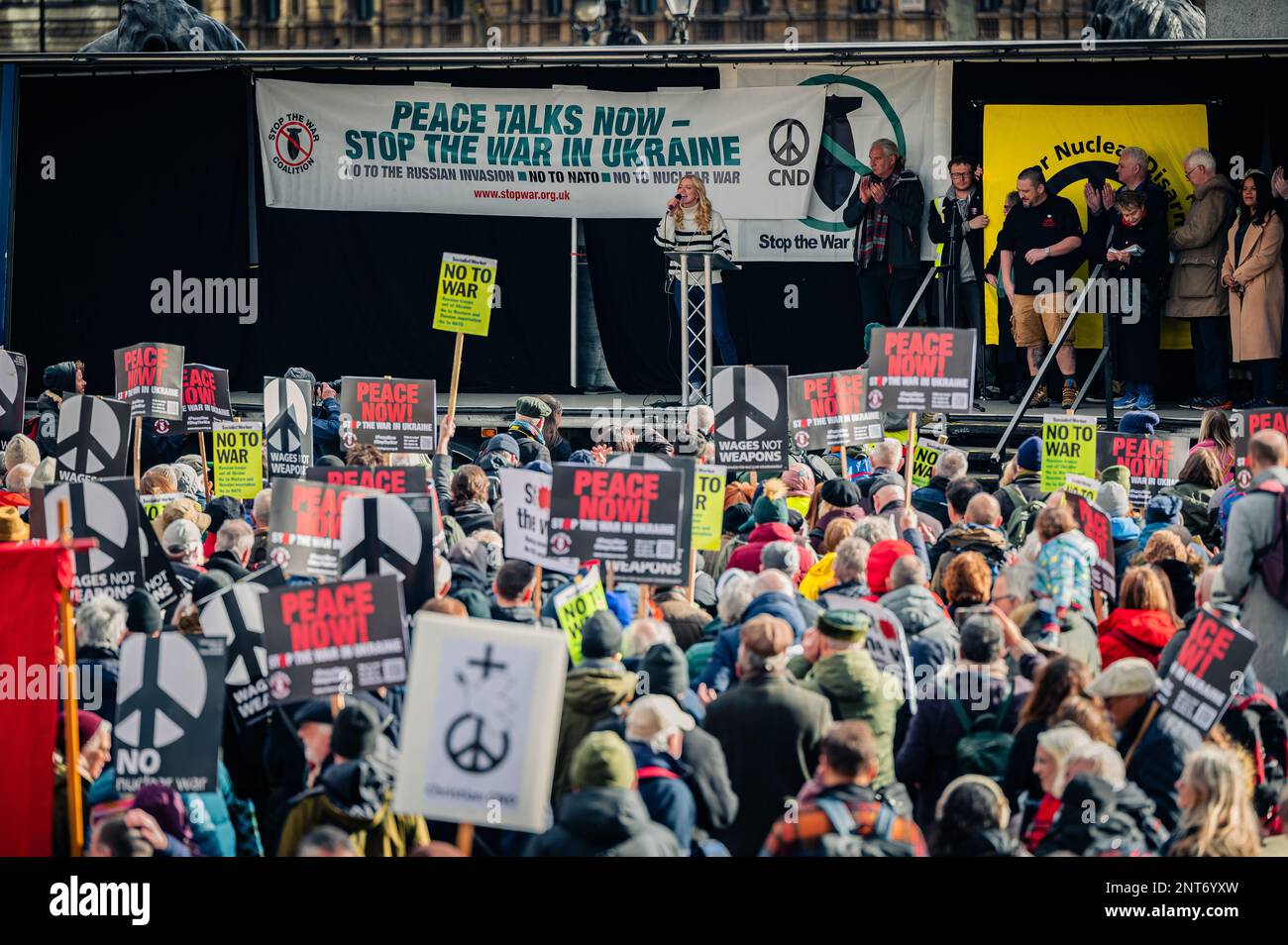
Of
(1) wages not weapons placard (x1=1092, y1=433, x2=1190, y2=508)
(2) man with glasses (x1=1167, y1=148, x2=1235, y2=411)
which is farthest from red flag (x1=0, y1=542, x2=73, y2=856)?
(2) man with glasses (x1=1167, y1=148, x2=1235, y2=411)

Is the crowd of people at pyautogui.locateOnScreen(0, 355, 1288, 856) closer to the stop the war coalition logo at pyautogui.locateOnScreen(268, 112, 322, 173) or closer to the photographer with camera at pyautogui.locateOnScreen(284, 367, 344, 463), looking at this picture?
the photographer with camera at pyautogui.locateOnScreen(284, 367, 344, 463)

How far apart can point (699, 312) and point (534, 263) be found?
170 cm

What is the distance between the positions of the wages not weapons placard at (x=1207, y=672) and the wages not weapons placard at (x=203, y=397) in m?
7.95

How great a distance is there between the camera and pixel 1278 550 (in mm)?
7707

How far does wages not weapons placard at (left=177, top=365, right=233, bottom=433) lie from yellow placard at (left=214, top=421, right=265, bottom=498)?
2.92 ft

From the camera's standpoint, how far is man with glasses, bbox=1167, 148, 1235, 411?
15.1 metres

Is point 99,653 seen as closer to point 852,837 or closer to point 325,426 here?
point 852,837

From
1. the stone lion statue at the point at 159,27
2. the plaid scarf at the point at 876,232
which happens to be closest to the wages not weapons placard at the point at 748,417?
the plaid scarf at the point at 876,232

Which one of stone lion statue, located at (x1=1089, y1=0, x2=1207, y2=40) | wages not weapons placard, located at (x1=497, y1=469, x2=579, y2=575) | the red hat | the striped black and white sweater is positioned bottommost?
the red hat

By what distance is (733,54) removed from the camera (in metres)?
15.4

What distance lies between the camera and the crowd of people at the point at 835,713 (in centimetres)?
527

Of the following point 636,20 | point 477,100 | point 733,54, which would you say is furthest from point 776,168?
point 636,20

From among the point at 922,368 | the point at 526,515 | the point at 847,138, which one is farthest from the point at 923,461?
the point at 847,138

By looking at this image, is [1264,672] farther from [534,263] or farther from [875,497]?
[534,263]
